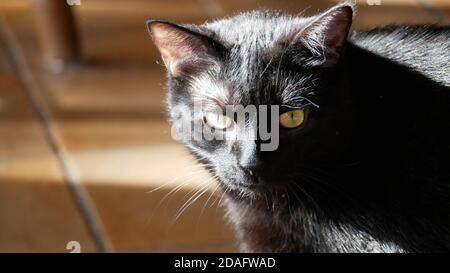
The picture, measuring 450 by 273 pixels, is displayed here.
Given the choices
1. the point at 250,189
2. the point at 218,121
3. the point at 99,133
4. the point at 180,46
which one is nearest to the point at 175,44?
the point at 180,46

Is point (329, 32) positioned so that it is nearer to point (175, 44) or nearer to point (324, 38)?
point (324, 38)

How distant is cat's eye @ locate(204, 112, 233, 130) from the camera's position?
0.97m

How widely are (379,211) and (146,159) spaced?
61 centimetres

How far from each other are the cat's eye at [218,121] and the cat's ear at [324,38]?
122 millimetres

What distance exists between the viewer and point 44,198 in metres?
1.41

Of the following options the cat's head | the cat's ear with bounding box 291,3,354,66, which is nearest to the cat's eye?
the cat's head

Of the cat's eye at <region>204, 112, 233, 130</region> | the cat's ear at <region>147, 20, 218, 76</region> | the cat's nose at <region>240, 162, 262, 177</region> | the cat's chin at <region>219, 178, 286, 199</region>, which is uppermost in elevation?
the cat's ear at <region>147, 20, 218, 76</region>

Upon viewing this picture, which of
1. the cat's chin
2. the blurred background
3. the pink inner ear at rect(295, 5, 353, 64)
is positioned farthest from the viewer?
the blurred background

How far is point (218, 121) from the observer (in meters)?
0.98

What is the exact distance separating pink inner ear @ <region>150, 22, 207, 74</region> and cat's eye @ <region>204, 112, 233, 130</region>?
83mm

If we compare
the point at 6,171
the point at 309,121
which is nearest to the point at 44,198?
the point at 6,171

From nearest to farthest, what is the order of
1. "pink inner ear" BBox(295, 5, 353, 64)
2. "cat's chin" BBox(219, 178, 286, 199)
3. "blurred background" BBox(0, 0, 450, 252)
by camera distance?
1. "pink inner ear" BBox(295, 5, 353, 64)
2. "cat's chin" BBox(219, 178, 286, 199)
3. "blurred background" BBox(0, 0, 450, 252)

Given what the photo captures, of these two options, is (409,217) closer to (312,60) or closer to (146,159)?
(312,60)

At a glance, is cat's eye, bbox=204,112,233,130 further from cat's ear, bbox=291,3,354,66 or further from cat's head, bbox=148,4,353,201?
cat's ear, bbox=291,3,354,66
